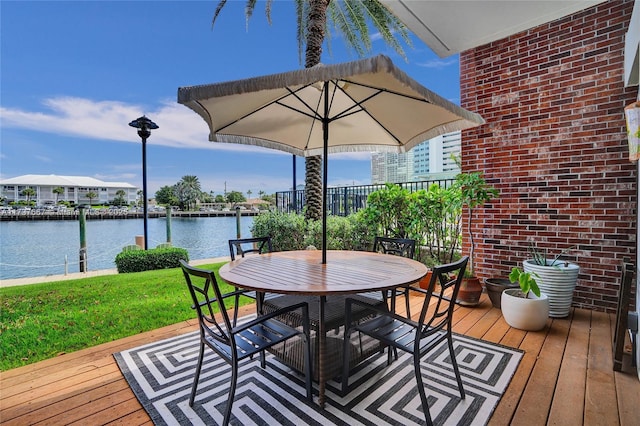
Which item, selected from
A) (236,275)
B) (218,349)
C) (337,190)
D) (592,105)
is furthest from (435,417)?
(337,190)

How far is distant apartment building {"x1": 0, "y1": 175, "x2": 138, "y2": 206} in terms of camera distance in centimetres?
2396

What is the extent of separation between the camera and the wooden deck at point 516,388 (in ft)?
5.65

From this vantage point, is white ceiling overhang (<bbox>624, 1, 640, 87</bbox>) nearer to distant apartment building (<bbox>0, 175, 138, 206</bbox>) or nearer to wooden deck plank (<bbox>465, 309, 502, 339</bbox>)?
wooden deck plank (<bbox>465, 309, 502, 339</bbox>)

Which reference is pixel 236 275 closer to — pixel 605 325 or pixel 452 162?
pixel 605 325

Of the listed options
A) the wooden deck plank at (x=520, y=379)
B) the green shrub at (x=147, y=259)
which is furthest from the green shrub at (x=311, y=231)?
the wooden deck plank at (x=520, y=379)

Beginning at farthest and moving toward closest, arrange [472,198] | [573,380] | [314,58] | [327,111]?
1. [314,58]
2. [472,198]
3. [327,111]
4. [573,380]

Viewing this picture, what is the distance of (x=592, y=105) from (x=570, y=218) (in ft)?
4.08

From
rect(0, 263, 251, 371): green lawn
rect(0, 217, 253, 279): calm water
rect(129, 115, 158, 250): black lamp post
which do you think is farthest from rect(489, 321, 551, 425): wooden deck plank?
rect(129, 115, 158, 250): black lamp post

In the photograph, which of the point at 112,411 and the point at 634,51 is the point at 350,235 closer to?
the point at 634,51

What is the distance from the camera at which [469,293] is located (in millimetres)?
3557

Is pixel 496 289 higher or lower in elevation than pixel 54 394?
higher

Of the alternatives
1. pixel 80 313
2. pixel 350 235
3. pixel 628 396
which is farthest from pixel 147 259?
pixel 628 396

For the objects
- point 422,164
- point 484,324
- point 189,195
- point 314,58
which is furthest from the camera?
point 189,195

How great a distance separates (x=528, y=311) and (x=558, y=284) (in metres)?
0.57
